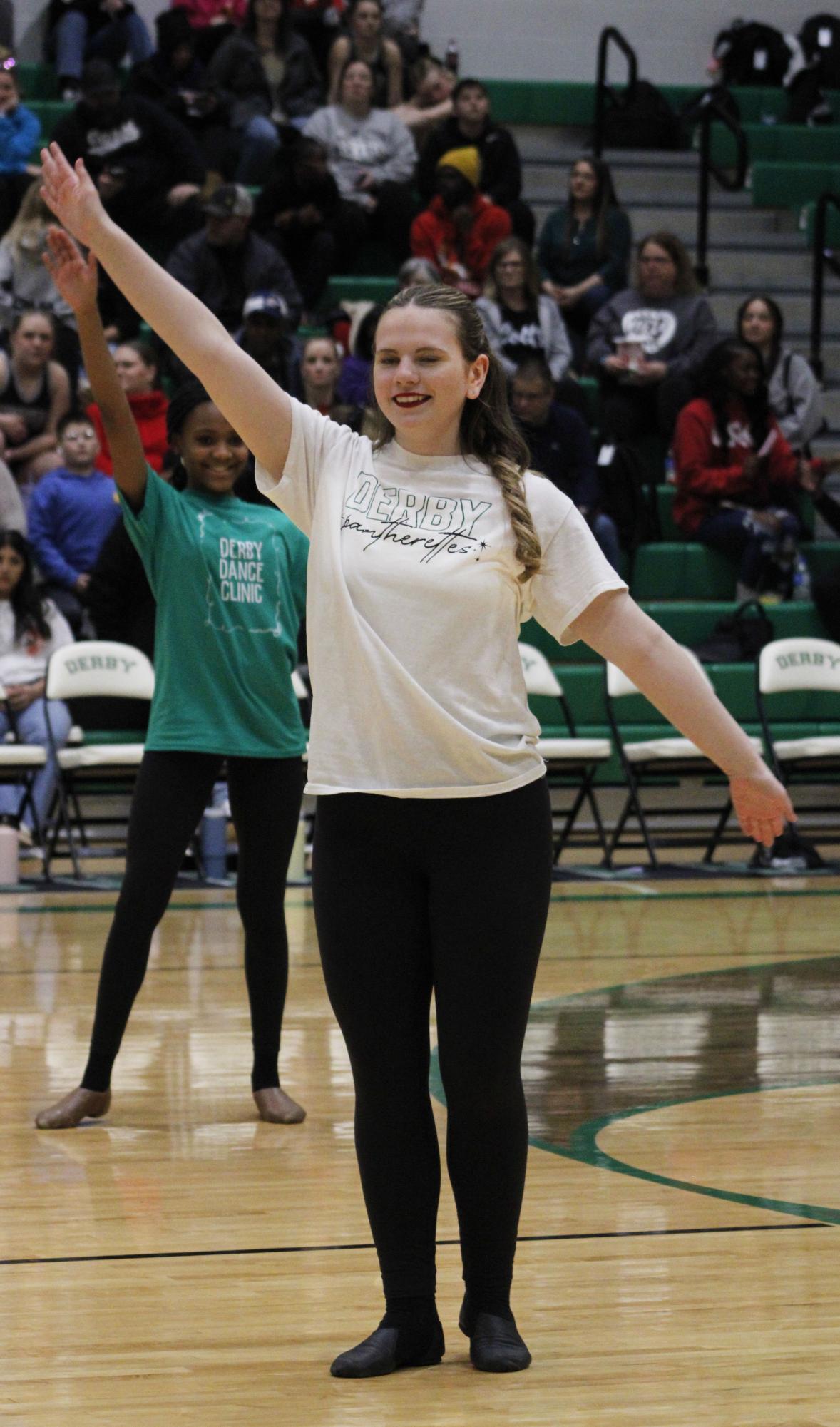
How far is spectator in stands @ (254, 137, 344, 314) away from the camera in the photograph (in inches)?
461

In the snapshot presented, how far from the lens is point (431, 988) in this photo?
2873mm

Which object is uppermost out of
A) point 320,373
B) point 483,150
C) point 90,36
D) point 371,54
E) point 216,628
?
point 90,36

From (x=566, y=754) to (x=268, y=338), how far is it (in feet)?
9.56

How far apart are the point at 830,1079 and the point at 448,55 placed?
35.4 feet

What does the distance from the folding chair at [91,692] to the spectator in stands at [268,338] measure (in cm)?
210

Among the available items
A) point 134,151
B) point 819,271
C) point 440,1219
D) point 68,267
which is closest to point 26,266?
point 134,151

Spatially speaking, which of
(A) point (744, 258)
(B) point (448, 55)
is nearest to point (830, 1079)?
(A) point (744, 258)

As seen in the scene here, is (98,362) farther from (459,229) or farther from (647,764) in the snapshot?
(459,229)

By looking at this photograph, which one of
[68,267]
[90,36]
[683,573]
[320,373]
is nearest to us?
[68,267]

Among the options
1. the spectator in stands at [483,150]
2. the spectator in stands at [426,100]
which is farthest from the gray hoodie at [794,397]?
the spectator in stands at [426,100]

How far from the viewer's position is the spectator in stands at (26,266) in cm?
1081

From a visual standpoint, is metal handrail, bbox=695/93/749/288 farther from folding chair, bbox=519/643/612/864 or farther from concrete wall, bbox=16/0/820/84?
folding chair, bbox=519/643/612/864

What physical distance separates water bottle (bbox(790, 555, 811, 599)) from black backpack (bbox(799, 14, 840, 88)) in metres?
5.18

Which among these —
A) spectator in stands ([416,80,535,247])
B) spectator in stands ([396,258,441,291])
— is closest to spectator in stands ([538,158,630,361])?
spectator in stands ([416,80,535,247])
